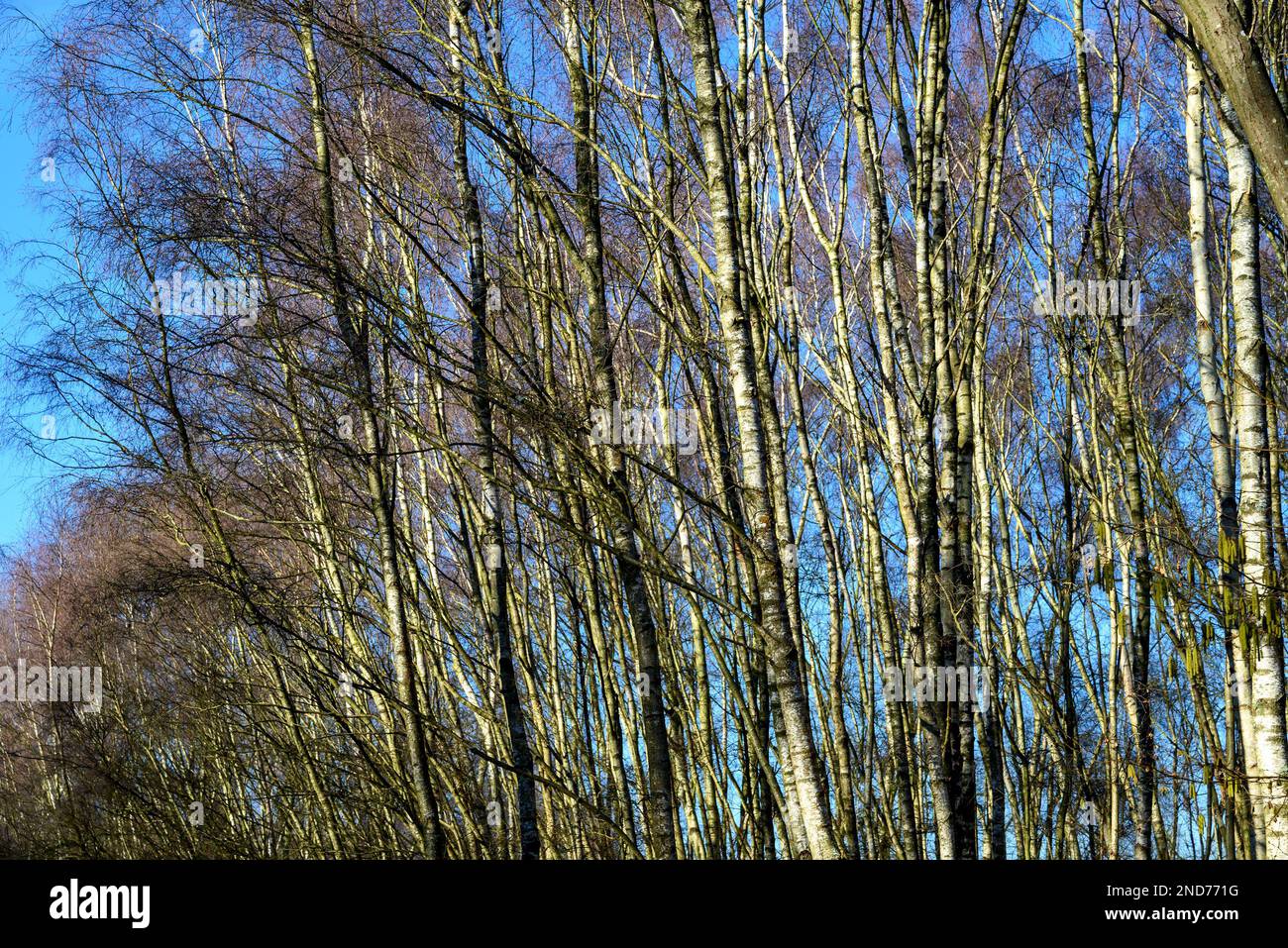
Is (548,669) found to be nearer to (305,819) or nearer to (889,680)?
Result: (889,680)

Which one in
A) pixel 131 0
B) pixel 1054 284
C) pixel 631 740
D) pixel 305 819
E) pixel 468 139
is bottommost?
pixel 305 819

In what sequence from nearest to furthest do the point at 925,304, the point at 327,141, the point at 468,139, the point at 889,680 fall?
the point at 925,304 < the point at 889,680 < the point at 468,139 < the point at 327,141

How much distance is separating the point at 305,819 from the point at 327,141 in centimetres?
1107

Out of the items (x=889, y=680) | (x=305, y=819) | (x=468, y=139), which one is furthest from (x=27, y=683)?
(x=889, y=680)

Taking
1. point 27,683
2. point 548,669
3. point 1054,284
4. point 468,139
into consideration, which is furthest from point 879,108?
point 27,683

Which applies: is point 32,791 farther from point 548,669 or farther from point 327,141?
point 327,141

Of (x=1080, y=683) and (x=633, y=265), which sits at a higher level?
(x=633, y=265)

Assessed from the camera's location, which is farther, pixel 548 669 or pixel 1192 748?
pixel 1192 748

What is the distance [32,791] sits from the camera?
18797 mm

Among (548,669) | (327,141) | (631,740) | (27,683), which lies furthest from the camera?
(27,683)

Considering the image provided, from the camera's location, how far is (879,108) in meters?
10.8

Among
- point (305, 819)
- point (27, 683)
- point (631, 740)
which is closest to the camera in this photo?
point (631, 740)

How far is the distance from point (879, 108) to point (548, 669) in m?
6.11

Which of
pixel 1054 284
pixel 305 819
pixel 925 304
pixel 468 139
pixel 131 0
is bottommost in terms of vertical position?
pixel 305 819
